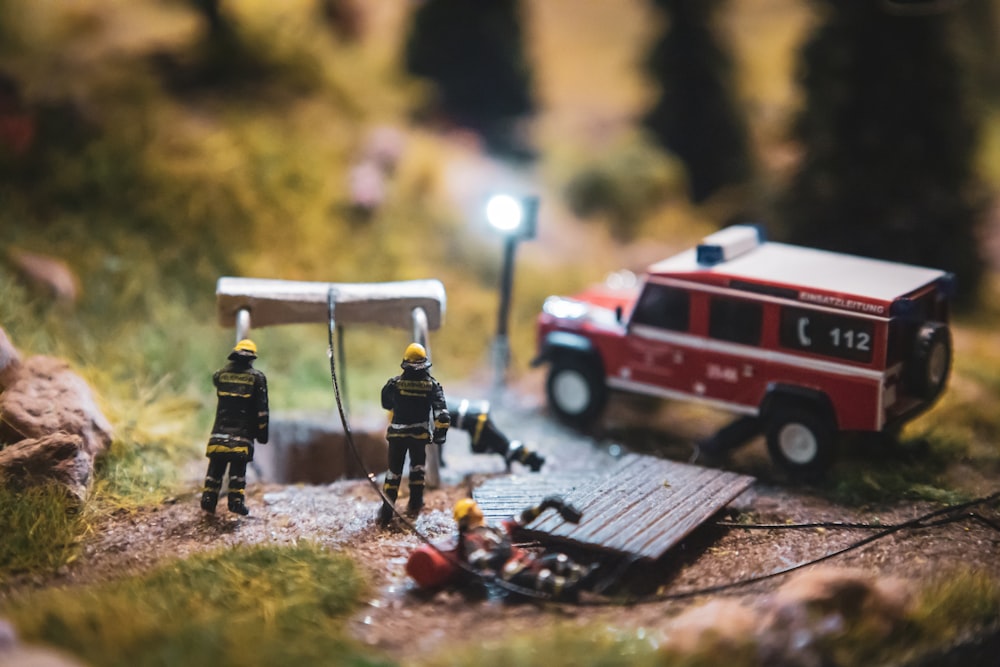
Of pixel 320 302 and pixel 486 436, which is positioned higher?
pixel 320 302

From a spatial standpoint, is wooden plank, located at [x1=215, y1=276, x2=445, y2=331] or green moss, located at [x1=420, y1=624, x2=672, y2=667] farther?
wooden plank, located at [x1=215, y1=276, x2=445, y2=331]

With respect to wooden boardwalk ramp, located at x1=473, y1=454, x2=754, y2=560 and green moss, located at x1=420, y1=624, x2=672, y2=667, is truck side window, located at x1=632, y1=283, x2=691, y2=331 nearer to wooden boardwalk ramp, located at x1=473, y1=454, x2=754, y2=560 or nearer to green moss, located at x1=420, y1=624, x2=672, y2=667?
wooden boardwalk ramp, located at x1=473, y1=454, x2=754, y2=560

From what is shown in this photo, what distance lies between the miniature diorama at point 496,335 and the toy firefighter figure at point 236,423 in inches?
1.4

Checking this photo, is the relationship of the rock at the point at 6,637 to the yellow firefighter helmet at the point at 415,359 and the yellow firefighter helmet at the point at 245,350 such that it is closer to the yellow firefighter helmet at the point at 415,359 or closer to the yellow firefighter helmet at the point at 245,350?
the yellow firefighter helmet at the point at 245,350

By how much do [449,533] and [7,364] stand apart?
179 inches

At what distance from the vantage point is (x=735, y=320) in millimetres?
10352

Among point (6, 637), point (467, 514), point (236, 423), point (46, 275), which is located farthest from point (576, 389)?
point (6, 637)

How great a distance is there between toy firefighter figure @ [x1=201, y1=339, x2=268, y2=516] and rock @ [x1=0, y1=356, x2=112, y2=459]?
4.27ft

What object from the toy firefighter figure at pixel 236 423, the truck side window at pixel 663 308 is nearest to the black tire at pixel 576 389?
the truck side window at pixel 663 308

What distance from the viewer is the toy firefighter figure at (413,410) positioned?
29.0 feet

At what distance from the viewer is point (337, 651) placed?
6500mm

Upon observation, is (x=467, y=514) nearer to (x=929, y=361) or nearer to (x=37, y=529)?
(x=37, y=529)

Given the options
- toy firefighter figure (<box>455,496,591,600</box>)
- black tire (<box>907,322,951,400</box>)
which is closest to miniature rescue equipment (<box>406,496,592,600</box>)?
toy firefighter figure (<box>455,496,591,600</box>)

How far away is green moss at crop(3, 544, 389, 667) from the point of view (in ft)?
20.6
